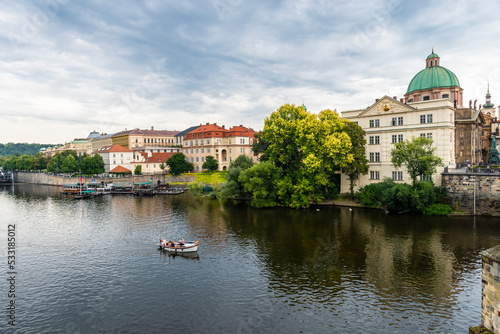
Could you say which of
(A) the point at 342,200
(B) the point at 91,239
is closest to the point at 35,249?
(B) the point at 91,239

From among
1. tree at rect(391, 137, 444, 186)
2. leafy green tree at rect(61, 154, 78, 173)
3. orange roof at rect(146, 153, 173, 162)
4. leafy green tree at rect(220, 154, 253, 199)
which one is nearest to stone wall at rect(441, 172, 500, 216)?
tree at rect(391, 137, 444, 186)

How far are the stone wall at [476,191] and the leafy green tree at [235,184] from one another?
39.6 meters

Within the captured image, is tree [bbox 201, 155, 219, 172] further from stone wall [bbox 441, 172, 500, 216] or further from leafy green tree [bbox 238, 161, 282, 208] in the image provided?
stone wall [bbox 441, 172, 500, 216]

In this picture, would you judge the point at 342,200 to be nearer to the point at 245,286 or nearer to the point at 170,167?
the point at 245,286

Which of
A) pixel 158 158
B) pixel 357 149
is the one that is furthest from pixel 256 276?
pixel 158 158

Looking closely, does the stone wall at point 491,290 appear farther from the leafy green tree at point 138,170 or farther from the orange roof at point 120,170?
the orange roof at point 120,170

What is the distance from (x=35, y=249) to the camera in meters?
38.2

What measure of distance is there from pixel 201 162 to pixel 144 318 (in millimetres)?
101322

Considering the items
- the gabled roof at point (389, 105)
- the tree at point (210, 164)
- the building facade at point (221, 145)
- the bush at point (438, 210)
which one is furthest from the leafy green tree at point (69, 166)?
the bush at point (438, 210)

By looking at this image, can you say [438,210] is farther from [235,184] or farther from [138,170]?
[138,170]

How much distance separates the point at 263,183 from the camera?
64625 millimetres

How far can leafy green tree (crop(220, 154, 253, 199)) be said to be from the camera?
7106 cm

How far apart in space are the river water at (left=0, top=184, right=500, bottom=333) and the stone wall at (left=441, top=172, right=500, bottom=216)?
11.1 feet

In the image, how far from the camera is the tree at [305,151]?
194 ft
